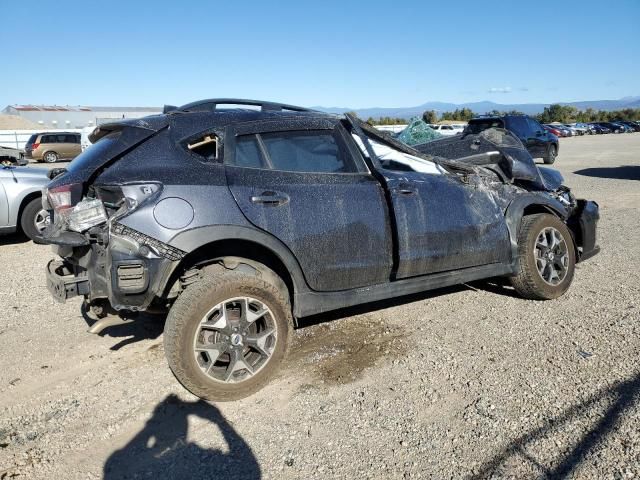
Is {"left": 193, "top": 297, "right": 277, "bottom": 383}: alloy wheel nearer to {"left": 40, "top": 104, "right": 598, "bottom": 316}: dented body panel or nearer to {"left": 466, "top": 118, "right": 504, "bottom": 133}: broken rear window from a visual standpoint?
{"left": 40, "top": 104, "right": 598, "bottom": 316}: dented body panel

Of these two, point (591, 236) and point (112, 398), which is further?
point (591, 236)

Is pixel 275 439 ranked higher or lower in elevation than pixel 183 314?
lower

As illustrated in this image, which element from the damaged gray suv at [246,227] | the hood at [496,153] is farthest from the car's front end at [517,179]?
the damaged gray suv at [246,227]

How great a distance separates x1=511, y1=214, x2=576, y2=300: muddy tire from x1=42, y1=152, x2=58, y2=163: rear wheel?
87.8 ft

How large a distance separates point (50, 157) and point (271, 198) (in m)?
26.8

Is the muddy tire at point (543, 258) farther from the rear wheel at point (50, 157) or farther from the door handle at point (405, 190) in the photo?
the rear wheel at point (50, 157)

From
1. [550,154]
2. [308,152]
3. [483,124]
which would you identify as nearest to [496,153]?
[308,152]

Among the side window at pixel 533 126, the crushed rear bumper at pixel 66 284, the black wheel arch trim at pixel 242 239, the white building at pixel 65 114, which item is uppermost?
the white building at pixel 65 114

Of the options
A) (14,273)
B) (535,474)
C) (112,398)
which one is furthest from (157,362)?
(14,273)

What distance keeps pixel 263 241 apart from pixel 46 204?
1560 mm

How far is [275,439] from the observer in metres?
2.86

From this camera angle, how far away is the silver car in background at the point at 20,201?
7461 mm

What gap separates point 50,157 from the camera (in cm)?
2628

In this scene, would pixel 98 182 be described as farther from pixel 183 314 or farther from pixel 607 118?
pixel 607 118
